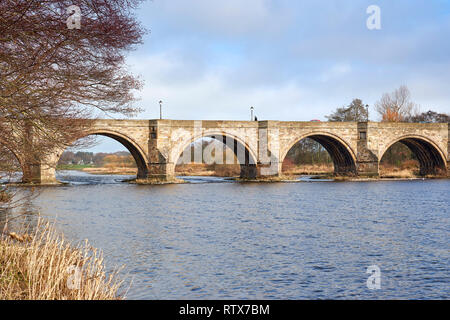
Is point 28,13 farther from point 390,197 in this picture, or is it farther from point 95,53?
point 390,197

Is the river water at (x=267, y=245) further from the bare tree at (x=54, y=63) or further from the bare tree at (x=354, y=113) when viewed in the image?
the bare tree at (x=354, y=113)

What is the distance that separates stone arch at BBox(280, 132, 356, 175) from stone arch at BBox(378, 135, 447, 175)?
164 inches

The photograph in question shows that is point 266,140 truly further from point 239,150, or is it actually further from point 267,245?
point 267,245

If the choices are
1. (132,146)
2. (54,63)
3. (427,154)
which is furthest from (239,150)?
(54,63)

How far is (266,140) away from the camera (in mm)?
41281

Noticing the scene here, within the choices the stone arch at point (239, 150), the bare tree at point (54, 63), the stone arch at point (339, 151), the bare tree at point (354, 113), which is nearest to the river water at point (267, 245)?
the bare tree at point (54, 63)

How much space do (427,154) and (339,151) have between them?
10801mm

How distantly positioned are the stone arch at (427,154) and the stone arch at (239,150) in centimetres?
1418

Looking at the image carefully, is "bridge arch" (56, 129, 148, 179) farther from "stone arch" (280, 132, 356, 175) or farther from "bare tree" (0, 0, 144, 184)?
"bare tree" (0, 0, 144, 184)

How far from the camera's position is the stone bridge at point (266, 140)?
38.4m

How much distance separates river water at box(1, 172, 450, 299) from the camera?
9.22 m

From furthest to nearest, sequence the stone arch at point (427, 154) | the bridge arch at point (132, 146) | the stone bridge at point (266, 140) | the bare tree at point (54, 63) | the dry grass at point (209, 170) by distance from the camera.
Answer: the dry grass at point (209, 170)
the stone arch at point (427, 154)
the stone bridge at point (266, 140)
the bridge arch at point (132, 146)
the bare tree at point (54, 63)

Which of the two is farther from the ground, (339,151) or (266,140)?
(266,140)
